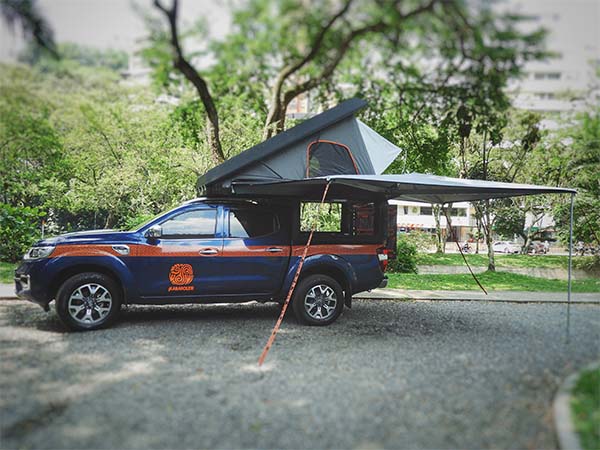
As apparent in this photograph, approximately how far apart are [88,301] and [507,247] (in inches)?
909

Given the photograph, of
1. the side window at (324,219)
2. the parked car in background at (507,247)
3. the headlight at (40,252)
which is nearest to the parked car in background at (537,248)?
the parked car in background at (507,247)

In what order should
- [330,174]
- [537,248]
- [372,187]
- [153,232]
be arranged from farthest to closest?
[537,248]
[330,174]
[372,187]
[153,232]

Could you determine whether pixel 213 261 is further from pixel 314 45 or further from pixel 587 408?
pixel 314 45

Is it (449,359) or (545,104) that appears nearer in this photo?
(449,359)

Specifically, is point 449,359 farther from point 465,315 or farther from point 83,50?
point 83,50

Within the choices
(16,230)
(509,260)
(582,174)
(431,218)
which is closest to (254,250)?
(16,230)

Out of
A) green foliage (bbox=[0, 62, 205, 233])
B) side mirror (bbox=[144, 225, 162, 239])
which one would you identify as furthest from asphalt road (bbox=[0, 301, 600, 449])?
green foliage (bbox=[0, 62, 205, 233])

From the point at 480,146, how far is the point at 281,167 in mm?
Result: 13947

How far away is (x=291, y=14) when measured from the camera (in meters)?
10.4

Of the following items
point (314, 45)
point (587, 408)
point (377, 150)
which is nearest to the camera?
point (587, 408)

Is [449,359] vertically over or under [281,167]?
under

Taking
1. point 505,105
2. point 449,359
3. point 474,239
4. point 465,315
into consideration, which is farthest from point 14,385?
point 474,239

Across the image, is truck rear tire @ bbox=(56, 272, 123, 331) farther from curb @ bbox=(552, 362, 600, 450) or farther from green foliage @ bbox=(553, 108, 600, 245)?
green foliage @ bbox=(553, 108, 600, 245)

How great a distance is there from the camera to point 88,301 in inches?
261
